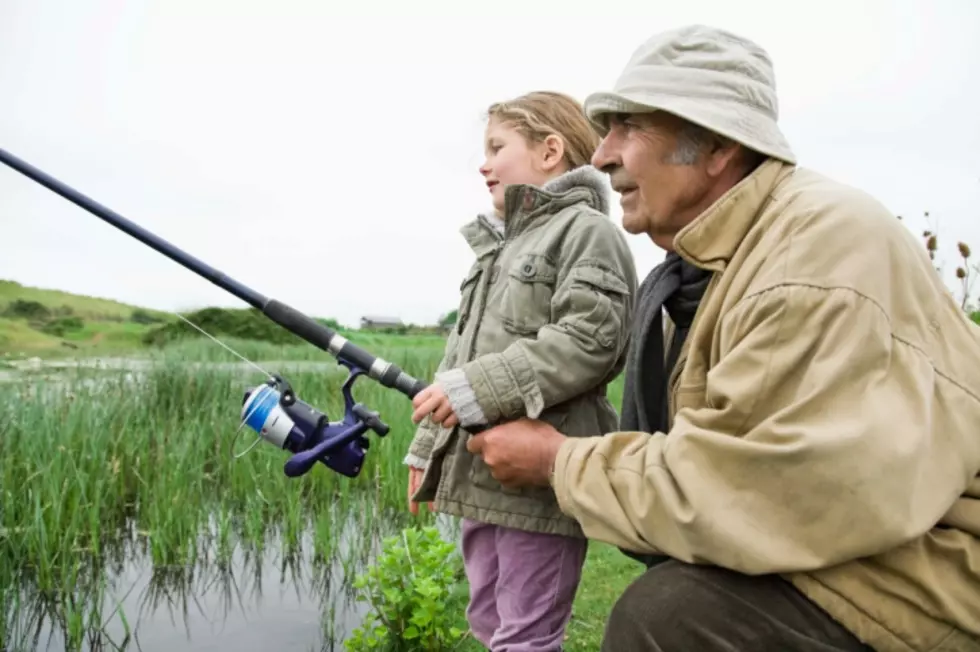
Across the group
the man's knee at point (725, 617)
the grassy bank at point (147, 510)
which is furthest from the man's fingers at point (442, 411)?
the grassy bank at point (147, 510)

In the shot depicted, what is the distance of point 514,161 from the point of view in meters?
2.46

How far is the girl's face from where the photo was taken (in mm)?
2467

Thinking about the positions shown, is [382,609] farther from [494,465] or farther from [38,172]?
[38,172]

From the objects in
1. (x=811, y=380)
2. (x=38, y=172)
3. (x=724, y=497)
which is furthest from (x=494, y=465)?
(x=38, y=172)

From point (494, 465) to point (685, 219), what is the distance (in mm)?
695

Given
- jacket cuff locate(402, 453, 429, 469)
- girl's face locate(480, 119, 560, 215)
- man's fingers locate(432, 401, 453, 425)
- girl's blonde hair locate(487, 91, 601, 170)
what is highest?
girl's blonde hair locate(487, 91, 601, 170)

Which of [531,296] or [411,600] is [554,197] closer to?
[531,296]

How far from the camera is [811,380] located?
53.1 inches

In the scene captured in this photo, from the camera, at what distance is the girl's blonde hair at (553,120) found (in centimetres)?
248

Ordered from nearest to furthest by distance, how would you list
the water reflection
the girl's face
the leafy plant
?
the girl's face < the leafy plant < the water reflection

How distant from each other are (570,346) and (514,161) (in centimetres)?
65

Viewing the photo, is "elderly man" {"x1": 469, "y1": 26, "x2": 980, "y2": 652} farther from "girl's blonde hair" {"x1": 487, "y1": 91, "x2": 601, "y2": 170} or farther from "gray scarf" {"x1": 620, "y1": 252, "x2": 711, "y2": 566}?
"girl's blonde hair" {"x1": 487, "y1": 91, "x2": 601, "y2": 170}

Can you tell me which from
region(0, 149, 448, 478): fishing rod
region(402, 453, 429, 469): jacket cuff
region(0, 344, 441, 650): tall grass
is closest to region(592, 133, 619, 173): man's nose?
region(0, 149, 448, 478): fishing rod

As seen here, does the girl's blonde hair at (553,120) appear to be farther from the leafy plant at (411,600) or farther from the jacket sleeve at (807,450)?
the leafy plant at (411,600)
